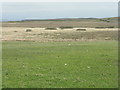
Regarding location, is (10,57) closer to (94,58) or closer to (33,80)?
(94,58)

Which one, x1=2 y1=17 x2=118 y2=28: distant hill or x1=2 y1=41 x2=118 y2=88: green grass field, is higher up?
x1=2 y1=41 x2=118 y2=88: green grass field

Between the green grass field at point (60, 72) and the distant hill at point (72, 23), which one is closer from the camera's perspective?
the green grass field at point (60, 72)

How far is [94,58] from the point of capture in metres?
23.9

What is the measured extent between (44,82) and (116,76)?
12.8 feet

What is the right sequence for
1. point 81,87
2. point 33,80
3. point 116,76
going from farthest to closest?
point 116,76
point 33,80
point 81,87

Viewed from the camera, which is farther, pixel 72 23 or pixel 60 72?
pixel 72 23

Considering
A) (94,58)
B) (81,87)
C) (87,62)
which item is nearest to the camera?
(81,87)

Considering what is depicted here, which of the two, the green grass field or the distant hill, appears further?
the distant hill

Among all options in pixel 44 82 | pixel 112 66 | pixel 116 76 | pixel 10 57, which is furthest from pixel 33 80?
pixel 10 57

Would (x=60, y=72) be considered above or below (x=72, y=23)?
above

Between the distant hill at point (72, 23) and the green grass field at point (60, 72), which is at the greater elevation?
the green grass field at point (60, 72)

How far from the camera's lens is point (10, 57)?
2433cm

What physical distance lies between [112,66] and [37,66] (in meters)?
4.55

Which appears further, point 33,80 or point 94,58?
point 94,58
